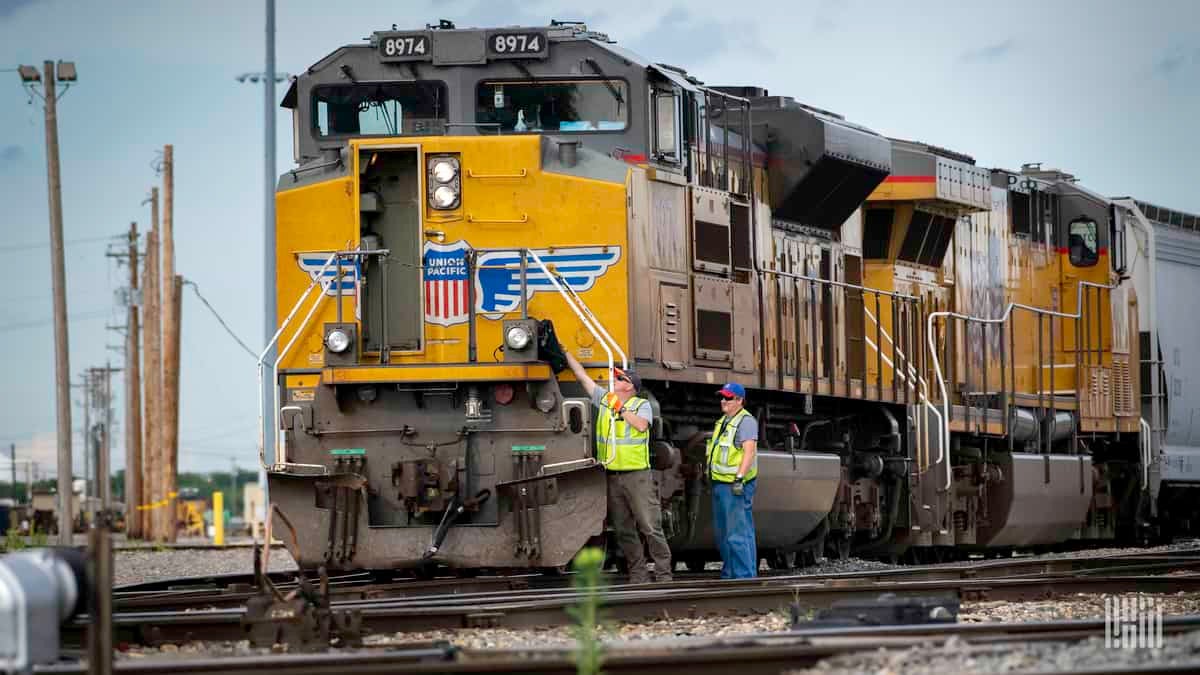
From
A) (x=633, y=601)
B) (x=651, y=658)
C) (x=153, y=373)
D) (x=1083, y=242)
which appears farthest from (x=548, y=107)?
(x=153, y=373)

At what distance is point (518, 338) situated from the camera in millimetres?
12109

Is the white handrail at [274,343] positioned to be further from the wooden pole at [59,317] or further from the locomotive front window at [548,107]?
the wooden pole at [59,317]

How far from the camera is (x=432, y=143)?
1248 centimetres

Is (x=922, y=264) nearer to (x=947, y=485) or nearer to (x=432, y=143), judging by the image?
(x=947, y=485)

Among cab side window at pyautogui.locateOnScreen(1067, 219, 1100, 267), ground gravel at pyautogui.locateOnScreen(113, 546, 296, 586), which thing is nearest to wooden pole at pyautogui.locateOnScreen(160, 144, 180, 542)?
ground gravel at pyautogui.locateOnScreen(113, 546, 296, 586)

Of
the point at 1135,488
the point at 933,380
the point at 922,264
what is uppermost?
the point at 922,264

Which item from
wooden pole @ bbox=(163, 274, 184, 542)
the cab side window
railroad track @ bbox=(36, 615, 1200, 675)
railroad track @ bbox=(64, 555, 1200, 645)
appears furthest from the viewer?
wooden pole @ bbox=(163, 274, 184, 542)

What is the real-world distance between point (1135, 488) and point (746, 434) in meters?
10.1

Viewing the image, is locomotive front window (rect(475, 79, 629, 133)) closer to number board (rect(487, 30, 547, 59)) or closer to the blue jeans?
number board (rect(487, 30, 547, 59))

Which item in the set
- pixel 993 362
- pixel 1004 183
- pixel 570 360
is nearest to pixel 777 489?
pixel 570 360

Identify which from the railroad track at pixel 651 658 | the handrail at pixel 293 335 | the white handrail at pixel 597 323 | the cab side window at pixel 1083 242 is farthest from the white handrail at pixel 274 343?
the cab side window at pixel 1083 242

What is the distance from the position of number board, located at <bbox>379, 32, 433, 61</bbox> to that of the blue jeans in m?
3.67

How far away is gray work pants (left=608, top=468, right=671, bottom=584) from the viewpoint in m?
12.4

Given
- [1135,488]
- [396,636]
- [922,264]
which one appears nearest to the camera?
[396,636]
